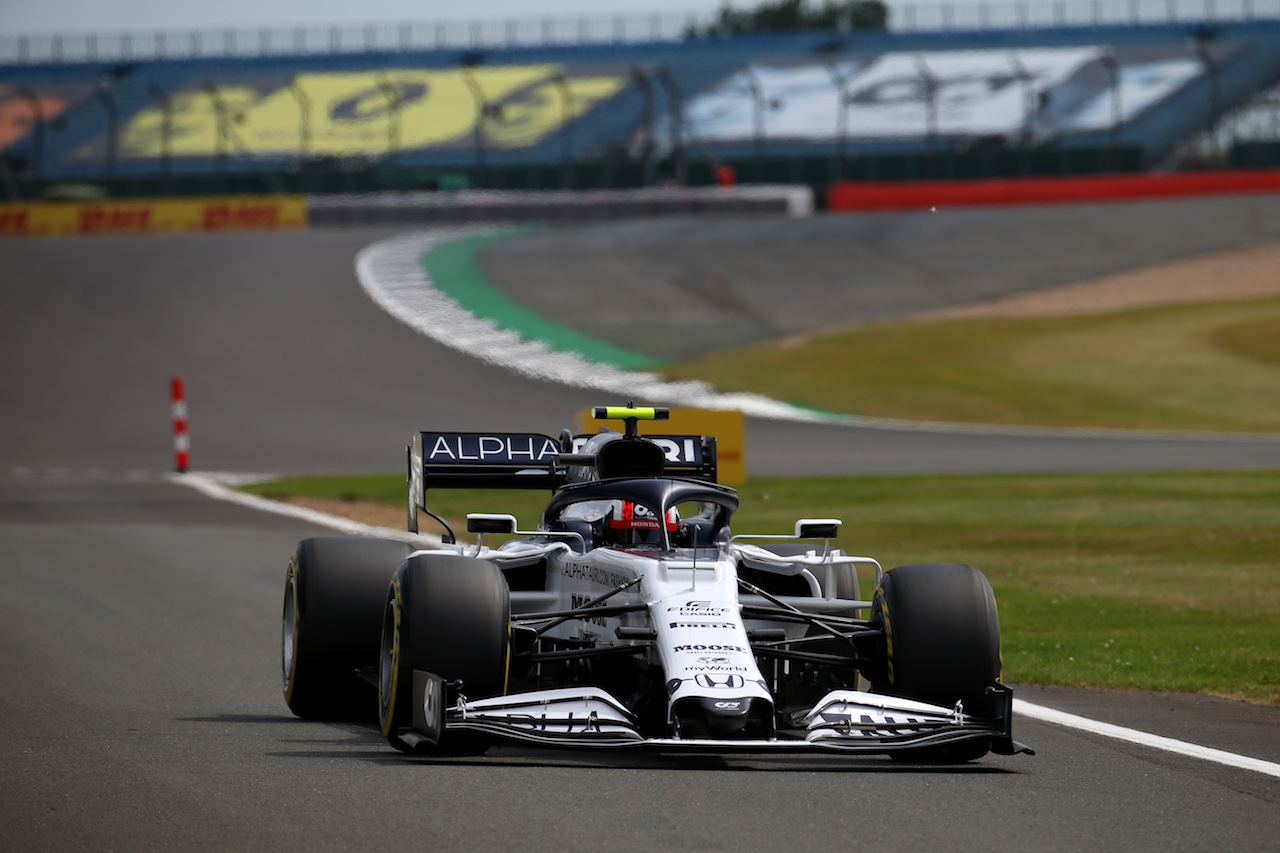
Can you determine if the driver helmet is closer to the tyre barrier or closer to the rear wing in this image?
the rear wing

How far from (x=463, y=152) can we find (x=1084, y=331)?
3175 centimetres

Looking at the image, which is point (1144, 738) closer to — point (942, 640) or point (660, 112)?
point (942, 640)

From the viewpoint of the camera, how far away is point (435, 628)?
714 centimetres

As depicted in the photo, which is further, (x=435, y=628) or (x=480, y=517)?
(x=480, y=517)

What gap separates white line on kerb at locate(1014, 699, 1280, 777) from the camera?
291 inches

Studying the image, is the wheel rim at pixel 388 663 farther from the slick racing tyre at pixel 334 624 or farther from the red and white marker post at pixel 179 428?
the red and white marker post at pixel 179 428

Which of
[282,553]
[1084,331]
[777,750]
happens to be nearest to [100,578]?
[282,553]

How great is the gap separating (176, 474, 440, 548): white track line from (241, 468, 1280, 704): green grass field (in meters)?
0.62

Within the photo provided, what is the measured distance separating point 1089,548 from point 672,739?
34.8 feet

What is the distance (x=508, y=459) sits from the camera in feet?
33.6

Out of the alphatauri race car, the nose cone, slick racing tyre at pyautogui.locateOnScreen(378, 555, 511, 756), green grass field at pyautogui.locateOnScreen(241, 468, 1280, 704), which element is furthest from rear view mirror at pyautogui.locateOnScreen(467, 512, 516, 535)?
green grass field at pyautogui.locateOnScreen(241, 468, 1280, 704)

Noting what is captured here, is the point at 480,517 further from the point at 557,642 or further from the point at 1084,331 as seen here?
the point at 1084,331

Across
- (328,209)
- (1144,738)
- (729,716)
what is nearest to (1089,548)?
(1144,738)

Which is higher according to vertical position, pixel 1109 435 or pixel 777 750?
pixel 777 750
